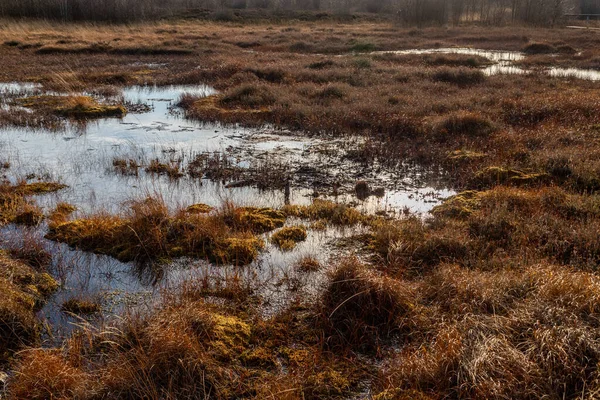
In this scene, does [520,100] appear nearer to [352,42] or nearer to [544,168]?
[544,168]

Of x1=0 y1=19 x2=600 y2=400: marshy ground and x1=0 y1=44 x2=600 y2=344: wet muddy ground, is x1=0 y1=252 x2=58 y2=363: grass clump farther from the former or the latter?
x1=0 y1=44 x2=600 y2=344: wet muddy ground

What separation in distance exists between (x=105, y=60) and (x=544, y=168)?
22.6m

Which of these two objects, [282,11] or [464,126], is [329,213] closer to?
[464,126]

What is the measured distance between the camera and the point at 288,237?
701 cm

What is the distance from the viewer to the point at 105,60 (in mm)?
25219

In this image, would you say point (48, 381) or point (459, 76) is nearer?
point (48, 381)

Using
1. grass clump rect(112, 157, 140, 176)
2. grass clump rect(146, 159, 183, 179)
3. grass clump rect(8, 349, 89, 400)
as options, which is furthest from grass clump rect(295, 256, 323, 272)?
grass clump rect(112, 157, 140, 176)

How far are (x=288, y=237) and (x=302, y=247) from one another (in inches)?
12.3

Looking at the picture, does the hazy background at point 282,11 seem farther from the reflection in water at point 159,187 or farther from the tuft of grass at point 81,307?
the tuft of grass at point 81,307

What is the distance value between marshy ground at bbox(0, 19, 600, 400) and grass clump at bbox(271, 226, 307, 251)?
0.04 metres

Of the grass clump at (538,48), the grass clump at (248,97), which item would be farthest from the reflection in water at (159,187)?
the grass clump at (538,48)

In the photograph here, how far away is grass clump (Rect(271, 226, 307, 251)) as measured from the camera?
6.79 meters

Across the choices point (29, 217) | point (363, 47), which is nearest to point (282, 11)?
point (363, 47)

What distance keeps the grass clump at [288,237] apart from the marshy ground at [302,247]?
0.04 meters
